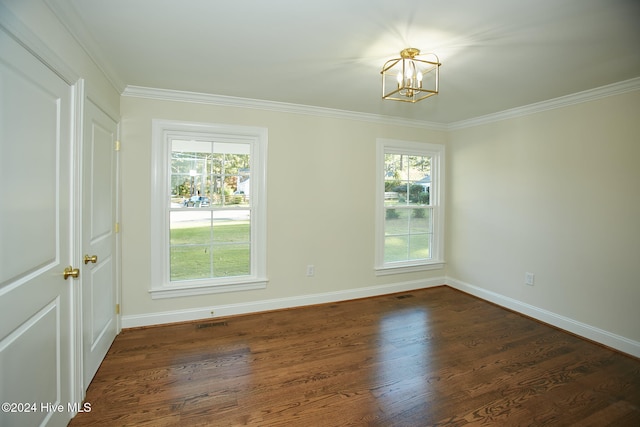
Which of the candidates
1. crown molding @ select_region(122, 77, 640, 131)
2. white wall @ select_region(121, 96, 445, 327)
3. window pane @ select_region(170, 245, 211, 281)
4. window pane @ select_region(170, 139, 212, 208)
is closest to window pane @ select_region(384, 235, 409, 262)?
white wall @ select_region(121, 96, 445, 327)

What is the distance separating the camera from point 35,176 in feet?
4.66

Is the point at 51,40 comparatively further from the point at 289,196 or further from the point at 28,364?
the point at 289,196

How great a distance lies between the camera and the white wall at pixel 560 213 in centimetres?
268

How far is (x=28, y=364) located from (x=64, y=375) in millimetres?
443

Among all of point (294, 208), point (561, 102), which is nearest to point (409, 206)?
point (294, 208)

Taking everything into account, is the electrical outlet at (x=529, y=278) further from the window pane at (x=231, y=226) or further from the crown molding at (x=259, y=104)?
the window pane at (x=231, y=226)

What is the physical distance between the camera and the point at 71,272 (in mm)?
1739

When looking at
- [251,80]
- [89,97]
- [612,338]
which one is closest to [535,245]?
[612,338]

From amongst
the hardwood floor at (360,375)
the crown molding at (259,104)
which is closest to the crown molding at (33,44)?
the crown molding at (259,104)

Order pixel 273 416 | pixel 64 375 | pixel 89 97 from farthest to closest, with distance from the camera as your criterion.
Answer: pixel 89 97 < pixel 273 416 < pixel 64 375

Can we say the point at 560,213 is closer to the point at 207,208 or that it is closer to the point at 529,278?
the point at 529,278

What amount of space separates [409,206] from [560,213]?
5.52ft

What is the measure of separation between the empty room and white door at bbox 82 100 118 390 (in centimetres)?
3

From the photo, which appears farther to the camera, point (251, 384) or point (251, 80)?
point (251, 80)
